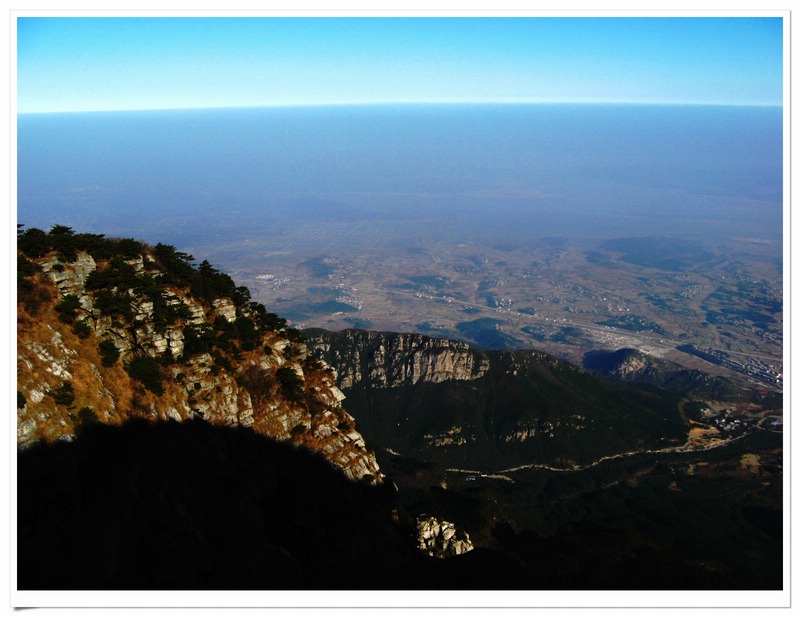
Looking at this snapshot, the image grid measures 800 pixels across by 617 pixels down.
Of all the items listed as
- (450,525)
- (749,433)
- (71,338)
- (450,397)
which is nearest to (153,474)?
(71,338)

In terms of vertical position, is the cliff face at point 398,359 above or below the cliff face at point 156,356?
below

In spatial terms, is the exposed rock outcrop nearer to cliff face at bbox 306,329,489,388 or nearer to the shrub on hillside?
the shrub on hillside

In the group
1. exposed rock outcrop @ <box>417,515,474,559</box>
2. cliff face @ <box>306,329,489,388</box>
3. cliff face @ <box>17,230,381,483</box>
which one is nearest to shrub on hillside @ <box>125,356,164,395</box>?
cliff face @ <box>17,230,381,483</box>

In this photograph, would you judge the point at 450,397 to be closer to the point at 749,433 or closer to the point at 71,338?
the point at 749,433

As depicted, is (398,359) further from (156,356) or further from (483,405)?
(156,356)

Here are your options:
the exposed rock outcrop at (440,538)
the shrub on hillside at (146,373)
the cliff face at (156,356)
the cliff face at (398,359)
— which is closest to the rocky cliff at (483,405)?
the cliff face at (398,359)

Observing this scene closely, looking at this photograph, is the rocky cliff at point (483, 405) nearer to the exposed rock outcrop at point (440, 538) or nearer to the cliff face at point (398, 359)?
the cliff face at point (398, 359)
